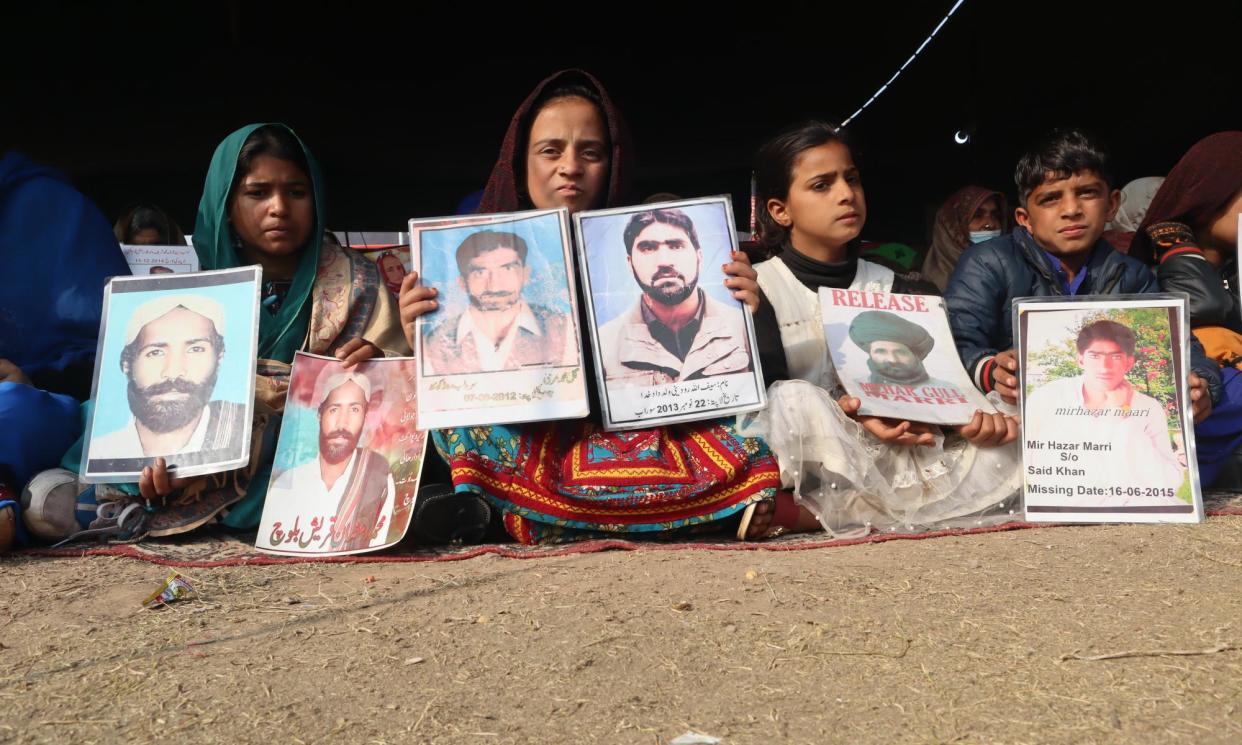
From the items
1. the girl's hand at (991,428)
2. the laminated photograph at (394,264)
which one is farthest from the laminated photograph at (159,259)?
the girl's hand at (991,428)

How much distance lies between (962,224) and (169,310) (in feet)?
13.9

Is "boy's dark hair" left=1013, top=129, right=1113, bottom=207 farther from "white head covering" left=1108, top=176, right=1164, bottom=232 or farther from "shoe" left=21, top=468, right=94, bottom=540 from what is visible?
"shoe" left=21, top=468, right=94, bottom=540

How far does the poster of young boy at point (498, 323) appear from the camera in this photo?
8.20ft

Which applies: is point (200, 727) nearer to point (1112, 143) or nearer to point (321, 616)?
point (321, 616)

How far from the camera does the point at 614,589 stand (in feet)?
6.71

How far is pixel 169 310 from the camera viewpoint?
9.07 ft

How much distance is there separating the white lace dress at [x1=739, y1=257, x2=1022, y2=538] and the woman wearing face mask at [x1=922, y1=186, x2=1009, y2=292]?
2.91 meters

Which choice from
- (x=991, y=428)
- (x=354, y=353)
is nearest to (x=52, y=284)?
(x=354, y=353)

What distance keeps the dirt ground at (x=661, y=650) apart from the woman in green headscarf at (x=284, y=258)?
0.83 m

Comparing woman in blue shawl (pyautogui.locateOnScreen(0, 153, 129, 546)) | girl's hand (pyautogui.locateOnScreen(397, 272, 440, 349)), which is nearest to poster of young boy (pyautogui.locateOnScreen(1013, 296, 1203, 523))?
girl's hand (pyautogui.locateOnScreen(397, 272, 440, 349))

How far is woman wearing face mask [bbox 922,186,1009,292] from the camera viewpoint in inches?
215

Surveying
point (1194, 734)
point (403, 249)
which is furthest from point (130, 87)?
point (1194, 734)

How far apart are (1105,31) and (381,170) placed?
5389mm

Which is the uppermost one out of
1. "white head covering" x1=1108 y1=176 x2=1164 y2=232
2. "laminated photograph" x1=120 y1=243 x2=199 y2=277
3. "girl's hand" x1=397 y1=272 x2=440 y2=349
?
"white head covering" x1=1108 y1=176 x2=1164 y2=232
